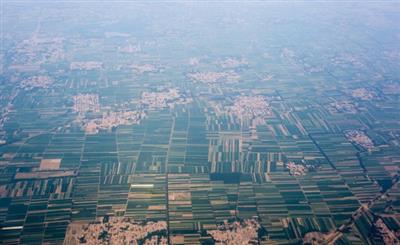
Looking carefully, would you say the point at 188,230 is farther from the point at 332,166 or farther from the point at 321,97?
the point at 321,97

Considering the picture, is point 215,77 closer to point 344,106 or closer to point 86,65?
point 344,106

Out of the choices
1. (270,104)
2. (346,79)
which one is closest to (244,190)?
(270,104)

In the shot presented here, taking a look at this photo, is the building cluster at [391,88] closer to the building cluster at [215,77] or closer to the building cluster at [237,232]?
the building cluster at [215,77]

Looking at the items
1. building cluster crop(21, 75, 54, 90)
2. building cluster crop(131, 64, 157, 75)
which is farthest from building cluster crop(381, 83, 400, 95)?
building cluster crop(21, 75, 54, 90)

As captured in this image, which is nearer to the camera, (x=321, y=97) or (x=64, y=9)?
(x=321, y=97)

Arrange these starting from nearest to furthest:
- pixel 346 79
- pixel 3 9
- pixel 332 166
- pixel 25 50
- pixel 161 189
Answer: pixel 161 189
pixel 332 166
pixel 346 79
pixel 25 50
pixel 3 9

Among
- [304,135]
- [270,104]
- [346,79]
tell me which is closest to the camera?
[304,135]
